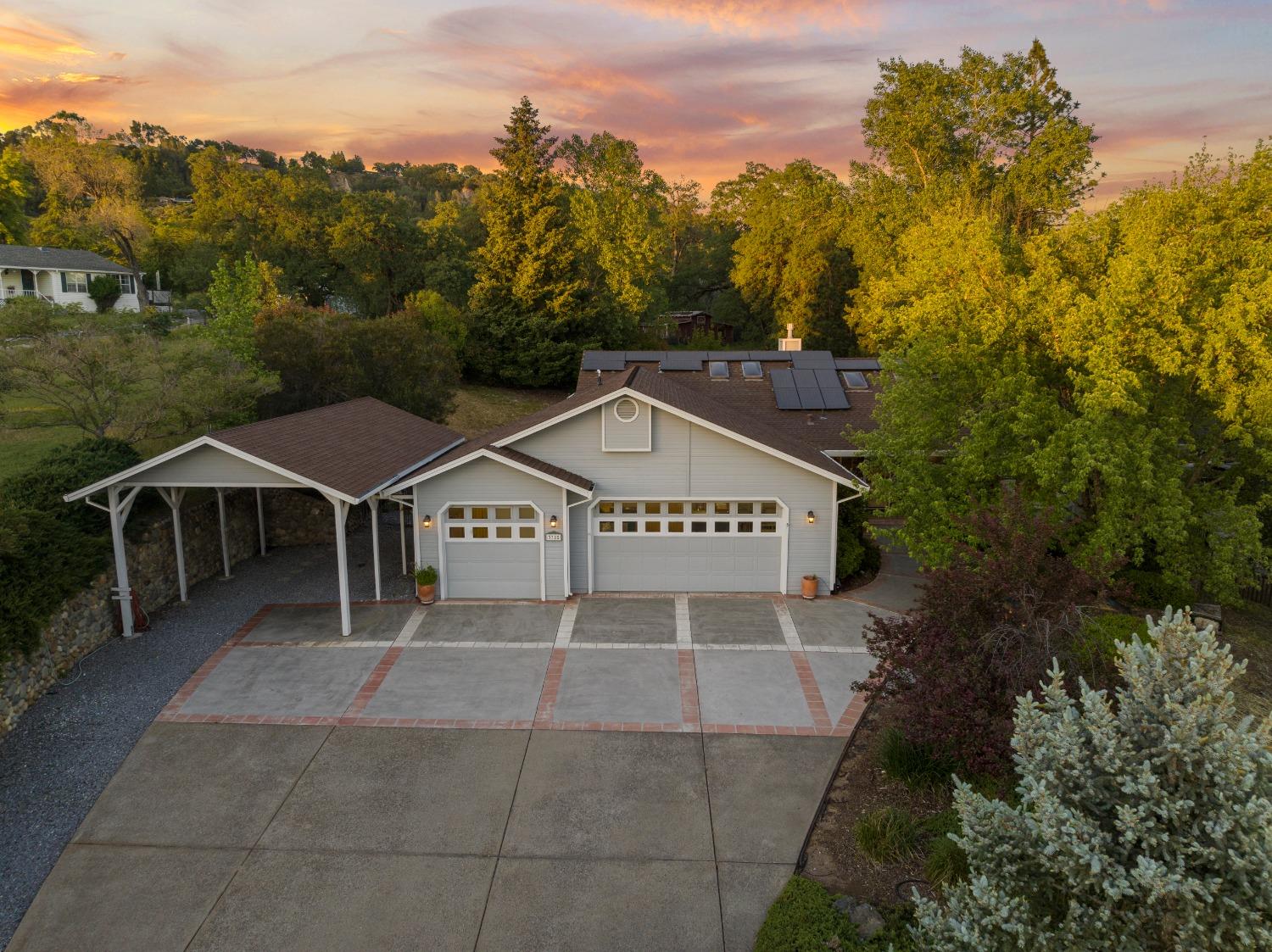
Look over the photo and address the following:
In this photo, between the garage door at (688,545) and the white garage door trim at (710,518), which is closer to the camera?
the white garage door trim at (710,518)

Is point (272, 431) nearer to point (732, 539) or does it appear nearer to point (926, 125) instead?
point (732, 539)

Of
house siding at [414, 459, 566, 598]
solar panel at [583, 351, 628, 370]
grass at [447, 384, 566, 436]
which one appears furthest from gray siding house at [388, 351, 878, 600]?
grass at [447, 384, 566, 436]

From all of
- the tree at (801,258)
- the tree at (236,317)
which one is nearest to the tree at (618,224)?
the tree at (801,258)

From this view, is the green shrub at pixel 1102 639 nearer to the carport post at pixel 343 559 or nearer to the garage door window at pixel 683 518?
the garage door window at pixel 683 518

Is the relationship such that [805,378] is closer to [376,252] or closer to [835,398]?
[835,398]

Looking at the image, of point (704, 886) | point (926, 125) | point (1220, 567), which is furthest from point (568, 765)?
point (926, 125)

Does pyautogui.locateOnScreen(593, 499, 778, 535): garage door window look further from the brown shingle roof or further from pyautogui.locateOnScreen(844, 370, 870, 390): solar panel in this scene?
pyautogui.locateOnScreen(844, 370, 870, 390): solar panel
